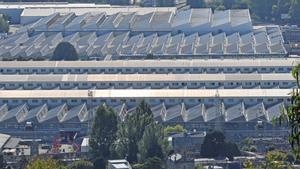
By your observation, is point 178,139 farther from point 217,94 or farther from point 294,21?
point 294,21

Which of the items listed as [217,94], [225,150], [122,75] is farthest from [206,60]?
[225,150]

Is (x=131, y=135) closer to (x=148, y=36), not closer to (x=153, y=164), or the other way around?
(x=153, y=164)

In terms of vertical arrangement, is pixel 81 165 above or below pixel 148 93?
above

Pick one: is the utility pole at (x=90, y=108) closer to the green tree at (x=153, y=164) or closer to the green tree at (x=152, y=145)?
the green tree at (x=152, y=145)

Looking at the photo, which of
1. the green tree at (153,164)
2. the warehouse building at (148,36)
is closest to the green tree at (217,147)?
the green tree at (153,164)

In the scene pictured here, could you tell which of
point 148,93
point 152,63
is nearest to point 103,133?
point 148,93
